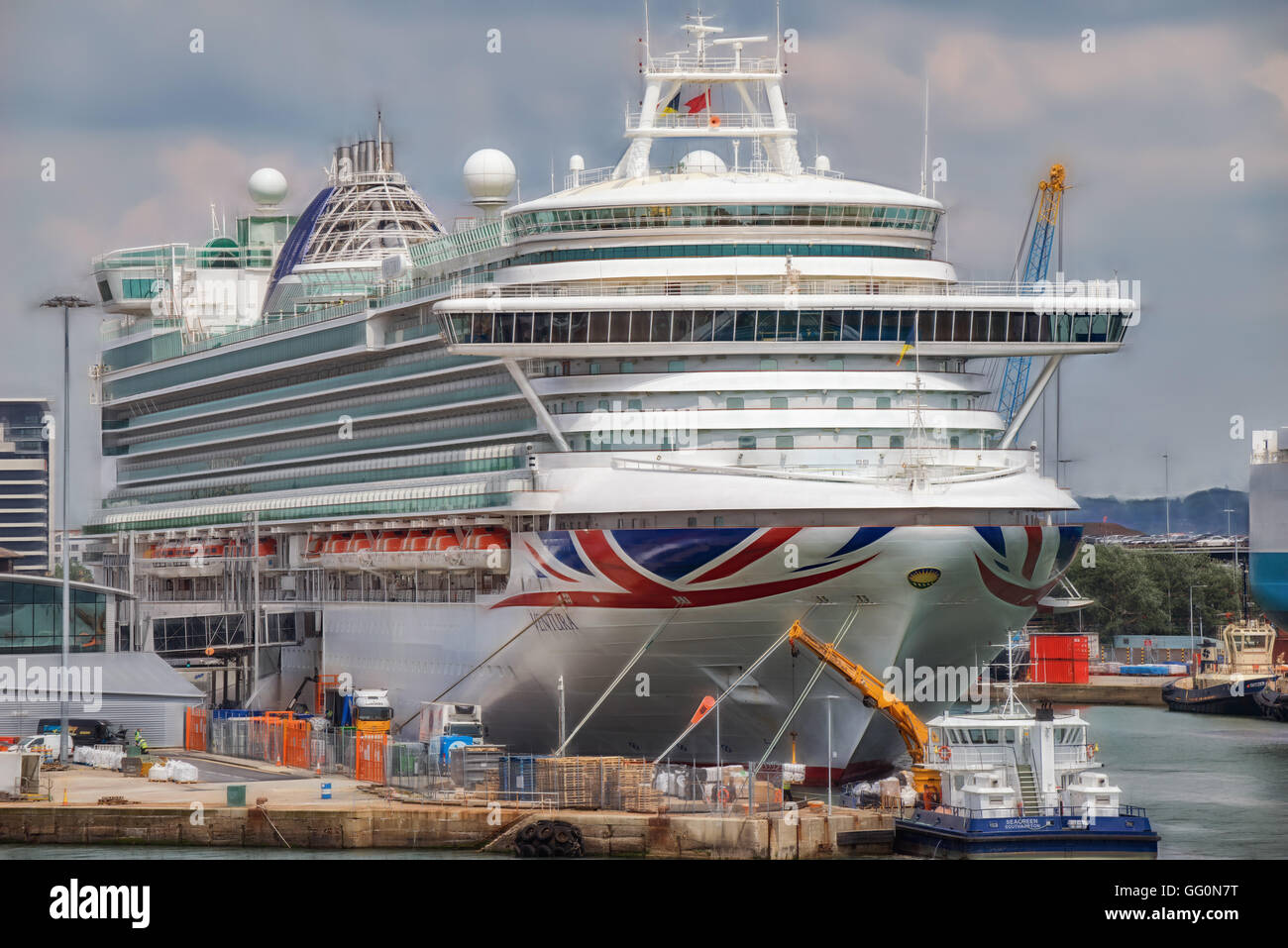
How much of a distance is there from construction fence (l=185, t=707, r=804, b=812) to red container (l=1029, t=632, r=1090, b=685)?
54.7m

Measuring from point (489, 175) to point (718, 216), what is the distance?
14166 millimetres

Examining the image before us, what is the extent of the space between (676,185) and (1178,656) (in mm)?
81776

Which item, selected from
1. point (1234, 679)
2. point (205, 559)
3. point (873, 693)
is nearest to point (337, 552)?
point (205, 559)

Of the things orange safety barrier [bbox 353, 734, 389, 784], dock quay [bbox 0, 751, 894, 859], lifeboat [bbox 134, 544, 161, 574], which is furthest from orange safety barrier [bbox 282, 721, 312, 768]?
lifeboat [bbox 134, 544, 161, 574]

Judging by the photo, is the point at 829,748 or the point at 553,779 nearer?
the point at 829,748

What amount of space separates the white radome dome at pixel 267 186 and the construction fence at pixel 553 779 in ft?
103

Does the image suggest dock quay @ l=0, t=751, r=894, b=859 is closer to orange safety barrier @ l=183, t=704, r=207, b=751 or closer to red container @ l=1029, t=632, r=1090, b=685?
orange safety barrier @ l=183, t=704, r=207, b=751

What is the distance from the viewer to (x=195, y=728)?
6103 centimetres

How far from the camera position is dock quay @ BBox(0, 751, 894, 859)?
145 ft

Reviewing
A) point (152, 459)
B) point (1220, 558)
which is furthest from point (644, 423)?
point (1220, 558)

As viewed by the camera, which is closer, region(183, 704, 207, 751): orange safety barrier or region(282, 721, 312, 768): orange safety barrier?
region(282, 721, 312, 768): orange safety barrier

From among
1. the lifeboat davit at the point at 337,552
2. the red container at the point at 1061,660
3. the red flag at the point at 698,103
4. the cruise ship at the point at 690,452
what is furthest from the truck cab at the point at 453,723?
the red container at the point at 1061,660

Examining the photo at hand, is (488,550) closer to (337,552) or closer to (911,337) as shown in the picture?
(337,552)
